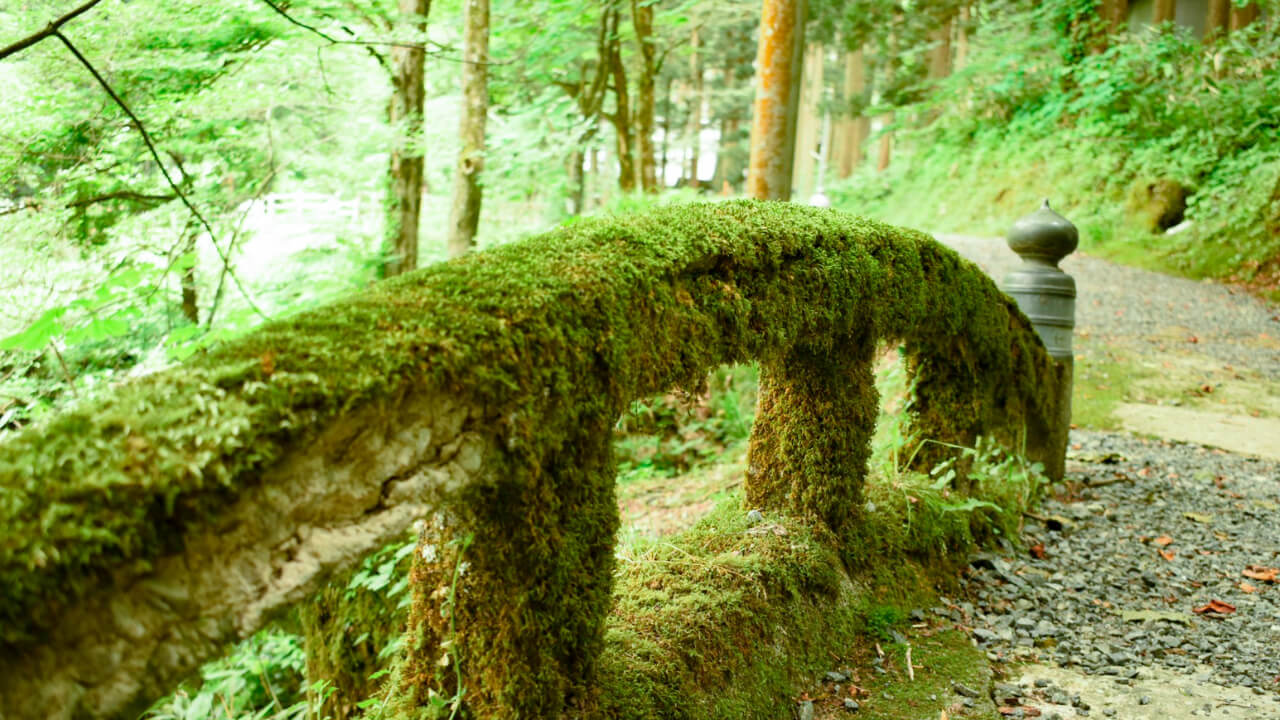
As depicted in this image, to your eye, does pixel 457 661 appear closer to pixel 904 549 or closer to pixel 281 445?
pixel 281 445

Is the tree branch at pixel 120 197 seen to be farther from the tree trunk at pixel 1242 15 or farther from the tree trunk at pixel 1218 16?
the tree trunk at pixel 1218 16

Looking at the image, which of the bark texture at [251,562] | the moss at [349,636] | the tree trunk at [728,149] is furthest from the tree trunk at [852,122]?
the bark texture at [251,562]

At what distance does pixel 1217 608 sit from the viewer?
3910 millimetres

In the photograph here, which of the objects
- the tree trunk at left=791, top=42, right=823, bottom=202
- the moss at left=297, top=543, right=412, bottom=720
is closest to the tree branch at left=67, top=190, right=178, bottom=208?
the moss at left=297, top=543, right=412, bottom=720

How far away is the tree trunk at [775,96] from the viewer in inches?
301

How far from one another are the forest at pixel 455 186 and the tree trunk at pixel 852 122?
12.1ft

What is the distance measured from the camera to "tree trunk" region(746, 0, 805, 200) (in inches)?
301

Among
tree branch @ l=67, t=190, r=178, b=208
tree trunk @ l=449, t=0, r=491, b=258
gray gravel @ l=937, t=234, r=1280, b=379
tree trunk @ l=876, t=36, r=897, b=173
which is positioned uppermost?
tree trunk @ l=876, t=36, r=897, b=173

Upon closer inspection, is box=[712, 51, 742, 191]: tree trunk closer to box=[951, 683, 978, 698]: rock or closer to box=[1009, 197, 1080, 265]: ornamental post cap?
box=[1009, 197, 1080, 265]: ornamental post cap

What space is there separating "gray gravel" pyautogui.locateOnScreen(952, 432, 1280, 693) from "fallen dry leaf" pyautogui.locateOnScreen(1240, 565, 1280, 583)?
4cm

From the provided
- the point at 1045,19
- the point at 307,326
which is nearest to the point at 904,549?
the point at 307,326

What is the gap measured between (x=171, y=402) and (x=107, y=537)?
0.82ft

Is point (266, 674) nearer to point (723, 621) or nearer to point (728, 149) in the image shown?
point (723, 621)

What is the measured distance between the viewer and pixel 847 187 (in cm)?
2733
